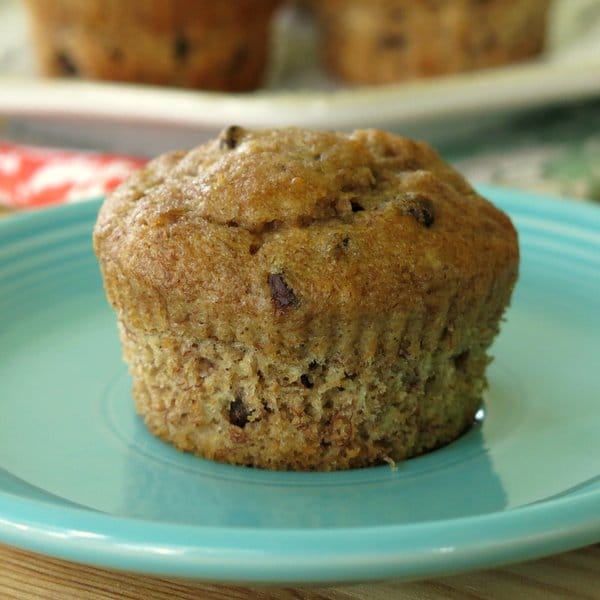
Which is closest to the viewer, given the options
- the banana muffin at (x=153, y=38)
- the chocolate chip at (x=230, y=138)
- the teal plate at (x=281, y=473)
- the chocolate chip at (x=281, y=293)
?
the teal plate at (x=281, y=473)

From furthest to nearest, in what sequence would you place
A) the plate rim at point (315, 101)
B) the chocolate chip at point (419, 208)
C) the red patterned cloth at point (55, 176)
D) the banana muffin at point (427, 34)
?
the banana muffin at point (427, 34) → the plate rim at point (315, 101) → the red patterned cloth at point (55, 176) → the chocolate chip at point (419, 208)

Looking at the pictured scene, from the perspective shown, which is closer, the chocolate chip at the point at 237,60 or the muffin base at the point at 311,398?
the muffin base at the point at 311,398

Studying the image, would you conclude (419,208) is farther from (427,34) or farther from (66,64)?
(66,64)

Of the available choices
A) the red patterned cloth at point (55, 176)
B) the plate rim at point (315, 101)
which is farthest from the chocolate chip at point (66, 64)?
the red patterned cloth at point (55, 176)

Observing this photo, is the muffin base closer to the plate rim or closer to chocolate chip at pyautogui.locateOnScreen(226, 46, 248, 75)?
the plate rim

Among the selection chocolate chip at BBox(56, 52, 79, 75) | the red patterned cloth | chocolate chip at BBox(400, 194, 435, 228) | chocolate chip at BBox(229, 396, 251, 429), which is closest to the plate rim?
chocolate chip at BBox(56, 52, 79, 75)

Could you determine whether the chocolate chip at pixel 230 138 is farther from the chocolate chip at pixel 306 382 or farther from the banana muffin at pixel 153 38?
the banana muffin at pixel 153 38

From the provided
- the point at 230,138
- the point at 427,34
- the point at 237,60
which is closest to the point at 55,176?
the point at 237,60

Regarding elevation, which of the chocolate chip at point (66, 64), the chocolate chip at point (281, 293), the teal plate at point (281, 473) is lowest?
the chocolate chip at point (66, 64)
